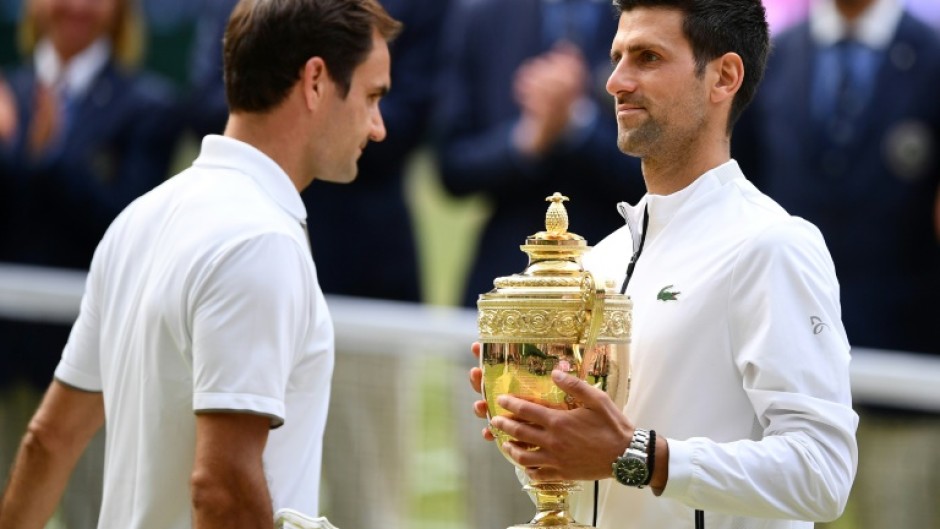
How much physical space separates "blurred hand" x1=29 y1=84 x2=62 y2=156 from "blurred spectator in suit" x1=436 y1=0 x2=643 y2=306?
2310 mm

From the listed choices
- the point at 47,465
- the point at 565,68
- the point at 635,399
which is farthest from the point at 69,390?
the point at 565,68

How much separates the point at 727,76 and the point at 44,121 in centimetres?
615

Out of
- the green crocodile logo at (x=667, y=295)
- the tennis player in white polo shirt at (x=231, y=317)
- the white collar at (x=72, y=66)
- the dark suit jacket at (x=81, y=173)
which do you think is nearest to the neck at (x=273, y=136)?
the tennis player in white polo shirt at (x=231, y=317)

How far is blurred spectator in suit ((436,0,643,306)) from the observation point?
6770 mm

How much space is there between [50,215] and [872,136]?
13.9 ft

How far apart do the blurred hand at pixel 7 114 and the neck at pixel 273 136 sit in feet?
18.6

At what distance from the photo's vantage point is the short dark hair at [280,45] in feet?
10.1

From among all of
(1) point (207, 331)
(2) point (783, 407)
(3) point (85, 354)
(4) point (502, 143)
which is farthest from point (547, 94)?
(2) point (783, 407)

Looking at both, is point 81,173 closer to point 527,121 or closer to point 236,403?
point 527,121

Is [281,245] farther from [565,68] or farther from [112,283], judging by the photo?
[565,68]

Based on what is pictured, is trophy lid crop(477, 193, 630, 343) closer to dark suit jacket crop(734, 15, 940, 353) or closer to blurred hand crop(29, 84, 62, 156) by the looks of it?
dark suit jacket crop(734, 15, 940, 353)

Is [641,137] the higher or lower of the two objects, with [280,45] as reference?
lower

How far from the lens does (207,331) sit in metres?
2.74

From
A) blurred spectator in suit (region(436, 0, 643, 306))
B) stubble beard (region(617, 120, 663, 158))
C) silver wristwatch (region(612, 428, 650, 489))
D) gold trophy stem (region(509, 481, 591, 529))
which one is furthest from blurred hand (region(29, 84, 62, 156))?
silver wristwatch (region(612, 428, 650, 489))
